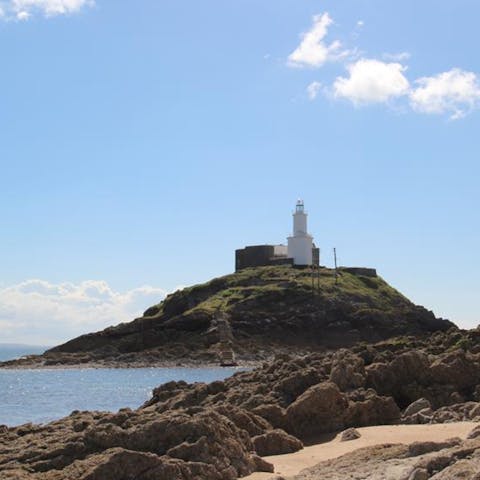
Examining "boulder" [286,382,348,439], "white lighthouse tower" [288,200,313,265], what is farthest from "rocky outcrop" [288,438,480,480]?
"white lighthouse tower" [288,200,313,265]

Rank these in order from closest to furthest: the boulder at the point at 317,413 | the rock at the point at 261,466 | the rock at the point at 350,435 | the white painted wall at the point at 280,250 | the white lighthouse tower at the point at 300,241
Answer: the rock at the point at 261,466 < the rock at the point at 350,435 < the boulder at the point at 317,413 < the white lighthouse tower at the point at 300,241 < the white painted wall at the point at 280,250

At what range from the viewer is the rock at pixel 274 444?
14406mm

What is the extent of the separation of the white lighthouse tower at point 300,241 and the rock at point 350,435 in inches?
3500

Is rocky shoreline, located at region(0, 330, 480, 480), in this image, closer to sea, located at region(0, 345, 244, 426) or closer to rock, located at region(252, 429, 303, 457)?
rock, located at region(252, 429, 303, 457)

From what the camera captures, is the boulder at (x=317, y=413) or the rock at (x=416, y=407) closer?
the boulder at (x=317, y=413)

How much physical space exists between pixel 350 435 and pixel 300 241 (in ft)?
300

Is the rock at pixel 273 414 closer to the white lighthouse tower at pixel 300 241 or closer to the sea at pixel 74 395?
the sea at pixel 74 395

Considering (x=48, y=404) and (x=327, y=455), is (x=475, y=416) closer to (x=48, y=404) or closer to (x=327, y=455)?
(x=327, y=455)

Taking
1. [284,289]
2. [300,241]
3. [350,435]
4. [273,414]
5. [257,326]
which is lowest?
[350,435]

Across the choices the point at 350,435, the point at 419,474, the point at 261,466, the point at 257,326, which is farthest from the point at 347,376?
the point at 257,326

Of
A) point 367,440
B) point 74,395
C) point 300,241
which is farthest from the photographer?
point 300,241

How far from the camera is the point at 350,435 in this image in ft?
49.5

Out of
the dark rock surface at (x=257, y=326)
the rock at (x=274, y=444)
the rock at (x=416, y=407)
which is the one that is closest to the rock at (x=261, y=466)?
the rock at (x=274, y=444)

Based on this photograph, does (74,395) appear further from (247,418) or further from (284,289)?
(284,289)
